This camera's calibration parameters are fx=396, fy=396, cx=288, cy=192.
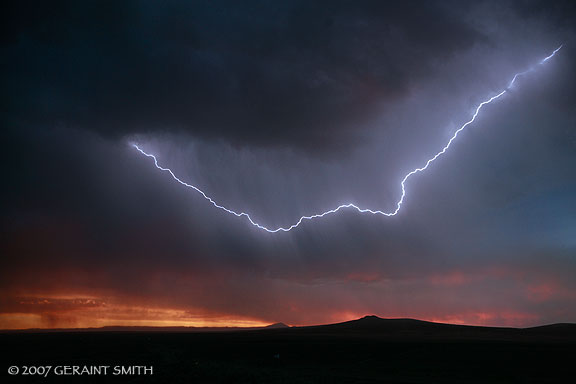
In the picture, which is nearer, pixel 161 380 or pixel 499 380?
pixel 161 380

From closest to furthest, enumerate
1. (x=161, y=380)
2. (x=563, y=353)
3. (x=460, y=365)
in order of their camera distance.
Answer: (x=161, y=380) < (x=460, y=365) < (x=563, y=353)

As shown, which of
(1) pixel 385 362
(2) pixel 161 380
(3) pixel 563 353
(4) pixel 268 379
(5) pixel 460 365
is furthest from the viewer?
(3) pixel 563 353

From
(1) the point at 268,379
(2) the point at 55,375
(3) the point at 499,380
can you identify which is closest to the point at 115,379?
(2) the point at 55,375

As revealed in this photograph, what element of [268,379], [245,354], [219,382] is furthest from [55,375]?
[245,354]

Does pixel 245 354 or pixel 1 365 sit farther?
pixel 245 354

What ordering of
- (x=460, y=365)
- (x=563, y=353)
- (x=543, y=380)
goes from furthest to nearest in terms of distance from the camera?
1. (x=563, y=353)
2. (x=460, y=365)
3. (x=543, y=380)

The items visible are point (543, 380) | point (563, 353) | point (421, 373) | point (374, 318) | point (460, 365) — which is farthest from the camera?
point (374, 318)

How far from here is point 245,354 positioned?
132 ft

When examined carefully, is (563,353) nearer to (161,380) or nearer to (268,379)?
(268,379)

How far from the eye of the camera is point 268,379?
77.2 ft

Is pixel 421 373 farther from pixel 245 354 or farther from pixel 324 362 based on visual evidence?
pixel 245 354

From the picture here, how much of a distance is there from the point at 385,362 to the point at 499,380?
1008 centimetres

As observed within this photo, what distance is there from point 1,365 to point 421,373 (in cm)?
3040

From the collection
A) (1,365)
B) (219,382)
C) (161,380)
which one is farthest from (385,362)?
(1,365)
